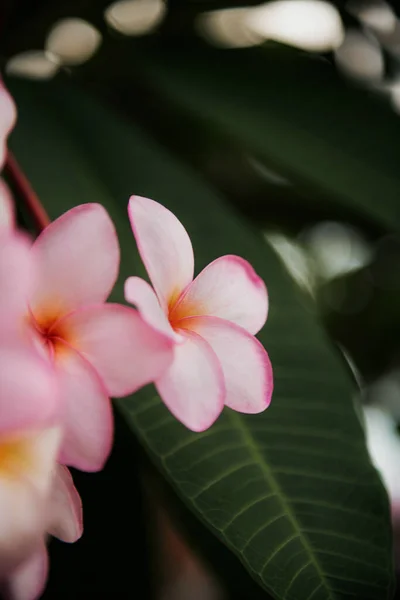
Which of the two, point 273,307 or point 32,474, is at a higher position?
point 32,474

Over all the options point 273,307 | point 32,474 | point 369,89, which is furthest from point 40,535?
point 369,89

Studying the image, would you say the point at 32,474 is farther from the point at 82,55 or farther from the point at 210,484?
the point at 82,55

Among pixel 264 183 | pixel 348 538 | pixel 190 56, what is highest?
pixel 190 56

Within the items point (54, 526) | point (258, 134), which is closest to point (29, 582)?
point (54, 526)

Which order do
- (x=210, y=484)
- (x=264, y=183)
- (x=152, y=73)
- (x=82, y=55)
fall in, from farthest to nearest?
(x=264, y=183)
(x=82, y=55)
(x=152, y=73)
(x=210, y=484)

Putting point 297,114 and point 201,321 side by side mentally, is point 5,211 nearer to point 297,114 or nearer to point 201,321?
point 201,321

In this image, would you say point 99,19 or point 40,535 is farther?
point 99,19

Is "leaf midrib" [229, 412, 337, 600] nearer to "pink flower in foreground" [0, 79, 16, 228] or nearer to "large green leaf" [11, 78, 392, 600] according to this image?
"large green leaf" [11, 78, 392, 600]
